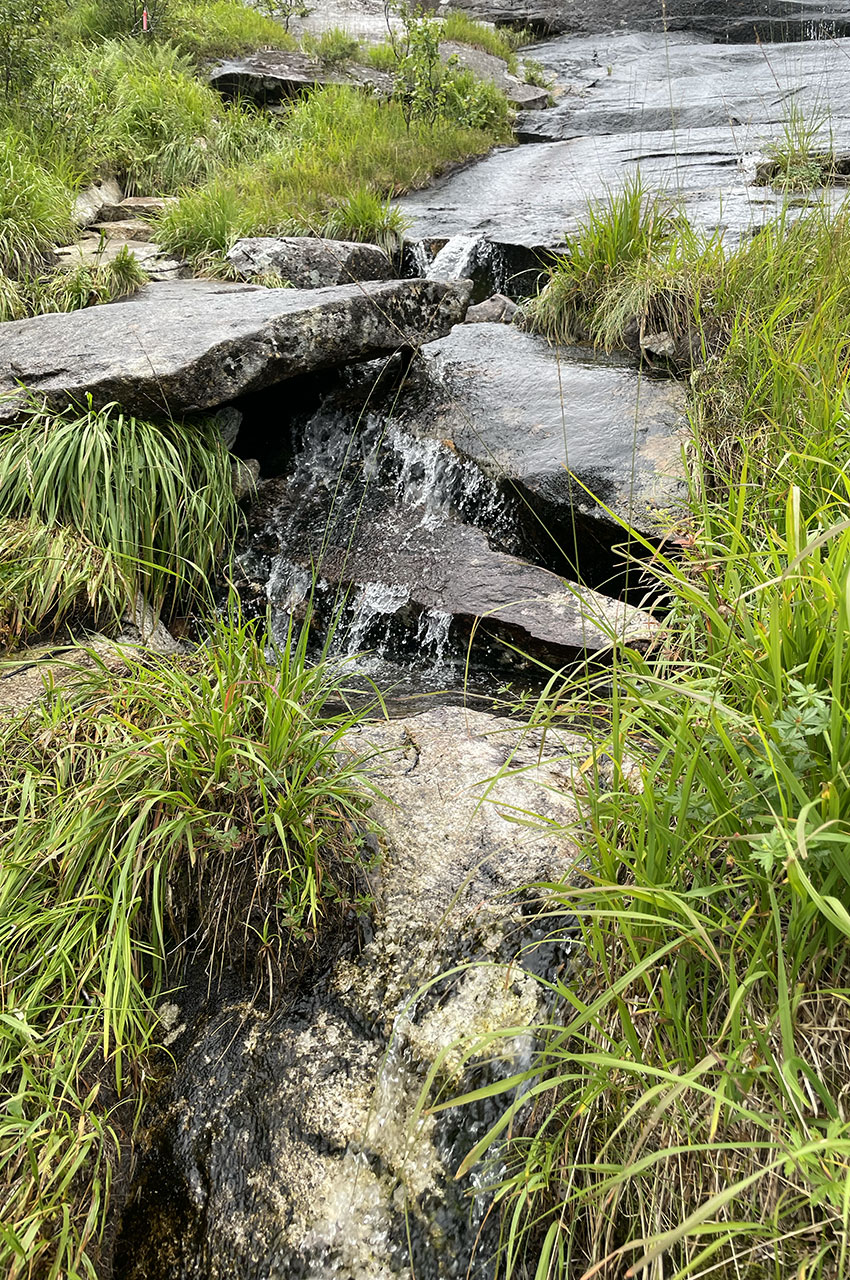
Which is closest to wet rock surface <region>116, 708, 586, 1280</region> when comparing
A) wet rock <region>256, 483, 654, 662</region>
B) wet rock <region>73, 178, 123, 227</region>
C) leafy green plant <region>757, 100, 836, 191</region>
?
wet rock <region>256, 483, 654, 662</region>

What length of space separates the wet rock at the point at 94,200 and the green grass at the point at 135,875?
18.8 ft

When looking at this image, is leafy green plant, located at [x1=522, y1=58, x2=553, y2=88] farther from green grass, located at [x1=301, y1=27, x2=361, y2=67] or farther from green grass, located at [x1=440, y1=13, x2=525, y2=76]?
green grass, located at [x1=301, y1=27, x2=361, y2=67]

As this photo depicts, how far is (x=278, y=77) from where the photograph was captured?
32.3ft

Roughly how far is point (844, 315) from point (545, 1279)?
3.64 m

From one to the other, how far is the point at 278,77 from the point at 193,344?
25.4 feet

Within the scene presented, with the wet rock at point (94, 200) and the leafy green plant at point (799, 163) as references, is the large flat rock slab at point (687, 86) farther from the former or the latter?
the wet rock at point (94, 200)

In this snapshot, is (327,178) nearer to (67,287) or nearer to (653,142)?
(67,287)

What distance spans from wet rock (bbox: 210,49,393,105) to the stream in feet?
9.09

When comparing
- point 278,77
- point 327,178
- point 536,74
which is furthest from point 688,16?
point 327,178

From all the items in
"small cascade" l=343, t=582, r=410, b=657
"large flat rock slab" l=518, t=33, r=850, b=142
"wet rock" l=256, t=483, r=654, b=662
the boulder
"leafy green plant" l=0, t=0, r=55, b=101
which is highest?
"leafy green plant" l=0, t=0, r=55, b=101

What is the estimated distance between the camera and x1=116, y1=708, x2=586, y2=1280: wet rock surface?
178cm

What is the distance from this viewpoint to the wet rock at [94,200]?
6.65 metres

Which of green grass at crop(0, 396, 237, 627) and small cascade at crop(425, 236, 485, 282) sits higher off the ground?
small cascade at crop(425, 236, 485, 282)

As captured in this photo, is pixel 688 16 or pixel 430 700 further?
pixel 688 16
